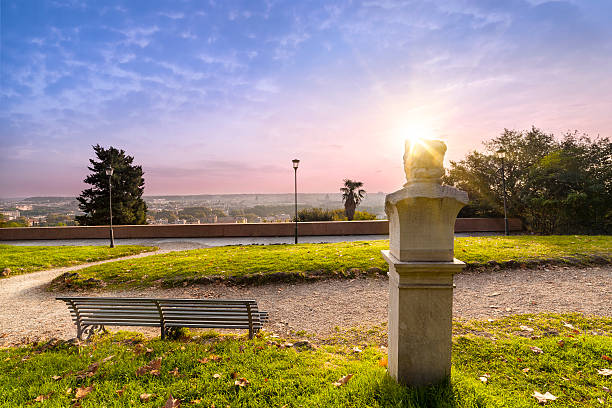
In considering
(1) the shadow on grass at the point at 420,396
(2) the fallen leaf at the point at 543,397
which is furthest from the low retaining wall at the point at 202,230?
(1) the shadow on grass at the point at 420,396

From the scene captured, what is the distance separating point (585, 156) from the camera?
18203 mm

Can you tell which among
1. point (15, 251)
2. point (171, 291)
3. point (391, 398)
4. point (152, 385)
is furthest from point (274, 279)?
point (15, 251)

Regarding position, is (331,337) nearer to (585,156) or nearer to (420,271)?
(420,271)

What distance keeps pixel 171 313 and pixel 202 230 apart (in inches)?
631

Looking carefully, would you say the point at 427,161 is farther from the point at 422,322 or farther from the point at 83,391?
the point at 83,391

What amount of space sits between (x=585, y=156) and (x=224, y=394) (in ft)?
82.8

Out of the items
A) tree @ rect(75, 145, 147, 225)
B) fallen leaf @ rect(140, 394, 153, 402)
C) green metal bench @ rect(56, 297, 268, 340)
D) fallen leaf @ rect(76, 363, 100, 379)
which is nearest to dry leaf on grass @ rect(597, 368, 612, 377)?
green metal bench @ rect(56, 297, 268, 340)

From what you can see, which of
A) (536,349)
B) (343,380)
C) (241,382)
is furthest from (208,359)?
(536,349)

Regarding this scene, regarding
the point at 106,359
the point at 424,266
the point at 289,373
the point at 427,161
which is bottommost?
the point at 106,359

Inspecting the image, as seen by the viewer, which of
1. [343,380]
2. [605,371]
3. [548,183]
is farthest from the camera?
[548,183]

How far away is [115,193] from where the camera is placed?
34406 mm

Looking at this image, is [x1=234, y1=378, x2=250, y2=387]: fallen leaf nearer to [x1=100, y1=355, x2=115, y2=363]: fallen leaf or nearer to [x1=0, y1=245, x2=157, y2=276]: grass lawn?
[x1=100, y1=355, x2=115, y2=363]: fallen leaf

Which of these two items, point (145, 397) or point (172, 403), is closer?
point (172, 403)

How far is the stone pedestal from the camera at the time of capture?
2525mm
